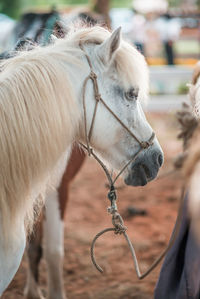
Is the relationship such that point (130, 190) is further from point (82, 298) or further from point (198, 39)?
point (198, 39)

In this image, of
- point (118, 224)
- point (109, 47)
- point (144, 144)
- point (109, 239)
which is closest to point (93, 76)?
point (109, 47)

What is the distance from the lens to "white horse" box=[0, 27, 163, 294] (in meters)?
1.84

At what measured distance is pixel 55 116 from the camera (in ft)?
6.11

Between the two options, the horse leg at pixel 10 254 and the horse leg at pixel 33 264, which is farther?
the horse leg at pixel 33 264

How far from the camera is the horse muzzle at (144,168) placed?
210 centimetres

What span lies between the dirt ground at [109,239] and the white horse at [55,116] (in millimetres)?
736

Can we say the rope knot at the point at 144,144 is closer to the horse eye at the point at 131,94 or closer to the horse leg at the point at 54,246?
the horse eye at the point at 131,94

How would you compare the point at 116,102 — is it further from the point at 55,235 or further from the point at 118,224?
the point at 55,235

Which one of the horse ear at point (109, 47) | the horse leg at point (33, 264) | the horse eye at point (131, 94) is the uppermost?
the horse ear at point (109, 47)

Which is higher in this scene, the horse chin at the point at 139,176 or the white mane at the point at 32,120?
the white mane at the point at 32,120

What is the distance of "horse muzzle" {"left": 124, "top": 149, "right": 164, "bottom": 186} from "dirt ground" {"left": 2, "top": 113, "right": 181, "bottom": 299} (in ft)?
1.54

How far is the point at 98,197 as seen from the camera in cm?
550

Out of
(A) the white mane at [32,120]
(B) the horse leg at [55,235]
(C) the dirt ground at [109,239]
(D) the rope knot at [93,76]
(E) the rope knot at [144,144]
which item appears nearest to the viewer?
(A) the white mane at [32,120]

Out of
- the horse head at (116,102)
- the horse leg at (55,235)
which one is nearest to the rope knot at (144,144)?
the horse head at (116,102)
